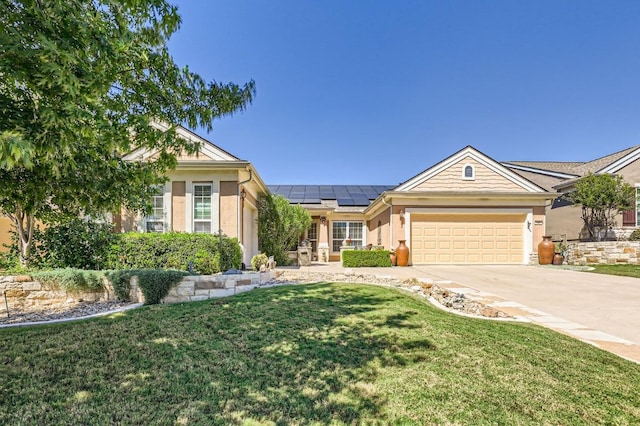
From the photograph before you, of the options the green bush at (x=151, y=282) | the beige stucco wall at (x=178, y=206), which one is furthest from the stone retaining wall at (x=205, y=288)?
the beige stucco wall at (x=178, y=206)

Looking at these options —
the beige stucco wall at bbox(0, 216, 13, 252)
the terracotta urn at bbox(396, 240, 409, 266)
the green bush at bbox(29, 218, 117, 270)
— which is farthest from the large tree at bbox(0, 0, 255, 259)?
the terracotta urn at bbox(396, 240, 409, 266)

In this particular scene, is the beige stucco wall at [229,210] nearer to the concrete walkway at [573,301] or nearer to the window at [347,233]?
the concrete walkway at [573,301]

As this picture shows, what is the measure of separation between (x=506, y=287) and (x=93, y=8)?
9.47 metres

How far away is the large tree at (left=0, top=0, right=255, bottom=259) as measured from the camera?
208cm

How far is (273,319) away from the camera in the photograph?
4.53 metres

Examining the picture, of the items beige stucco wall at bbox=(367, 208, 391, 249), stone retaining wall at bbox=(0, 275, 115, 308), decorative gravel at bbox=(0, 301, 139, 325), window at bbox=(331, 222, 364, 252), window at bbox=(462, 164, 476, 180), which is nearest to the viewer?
decorative gravel at bbox=(0, 301, 139, 325)

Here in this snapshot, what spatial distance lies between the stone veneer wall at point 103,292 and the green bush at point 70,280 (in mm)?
112

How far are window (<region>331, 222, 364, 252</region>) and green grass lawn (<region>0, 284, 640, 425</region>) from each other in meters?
13.3

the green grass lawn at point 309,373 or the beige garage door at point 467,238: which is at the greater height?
the beige garage door at point 467,238

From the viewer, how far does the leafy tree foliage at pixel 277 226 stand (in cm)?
1388

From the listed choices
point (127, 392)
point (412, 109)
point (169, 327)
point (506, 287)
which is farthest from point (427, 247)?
point (127, 392)

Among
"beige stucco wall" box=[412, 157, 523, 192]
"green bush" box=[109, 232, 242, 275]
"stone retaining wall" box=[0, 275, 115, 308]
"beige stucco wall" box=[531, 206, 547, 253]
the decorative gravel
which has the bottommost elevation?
the decorative gravel

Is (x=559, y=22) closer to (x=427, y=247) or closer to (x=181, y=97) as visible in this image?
(x=427, y=247)

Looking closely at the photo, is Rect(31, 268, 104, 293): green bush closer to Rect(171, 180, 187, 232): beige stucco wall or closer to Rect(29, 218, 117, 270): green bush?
Rect(29, 218, 117, 270): green bush
